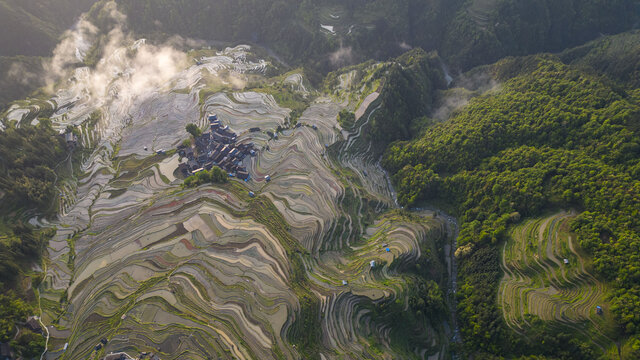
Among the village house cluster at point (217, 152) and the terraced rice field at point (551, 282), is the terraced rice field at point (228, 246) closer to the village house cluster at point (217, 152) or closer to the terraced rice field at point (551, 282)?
the village house cluster at point (217, 152)

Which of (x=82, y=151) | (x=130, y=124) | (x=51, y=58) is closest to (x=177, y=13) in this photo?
(x=51, y=58)

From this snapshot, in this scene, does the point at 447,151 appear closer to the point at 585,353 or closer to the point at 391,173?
the point at 391,173

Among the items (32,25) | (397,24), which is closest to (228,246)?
(397,24)

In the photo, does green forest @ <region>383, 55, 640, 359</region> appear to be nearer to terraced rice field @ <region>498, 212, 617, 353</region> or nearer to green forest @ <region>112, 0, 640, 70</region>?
terraced rice field @ <region>498, 212, 617, 353</region>

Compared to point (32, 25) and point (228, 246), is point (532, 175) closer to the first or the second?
point (228, 246)

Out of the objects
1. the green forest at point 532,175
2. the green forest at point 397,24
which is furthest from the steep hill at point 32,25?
the green forest at point 532,175

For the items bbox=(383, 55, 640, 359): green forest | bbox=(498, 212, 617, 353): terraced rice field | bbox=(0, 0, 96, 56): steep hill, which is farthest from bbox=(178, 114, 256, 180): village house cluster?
bbox=(0, 0, 96, 56): steep hill
